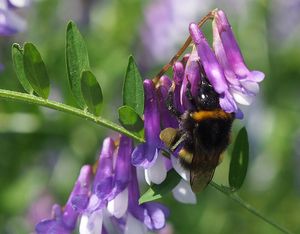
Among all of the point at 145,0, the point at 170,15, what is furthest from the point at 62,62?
the point at 170,15

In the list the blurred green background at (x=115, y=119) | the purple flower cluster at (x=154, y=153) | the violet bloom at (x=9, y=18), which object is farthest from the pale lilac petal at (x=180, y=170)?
the blurred green background at (x=115, y=119)

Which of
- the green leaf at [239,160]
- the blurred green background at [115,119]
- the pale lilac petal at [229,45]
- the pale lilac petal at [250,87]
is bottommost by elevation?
the blurred green background at [115,119]

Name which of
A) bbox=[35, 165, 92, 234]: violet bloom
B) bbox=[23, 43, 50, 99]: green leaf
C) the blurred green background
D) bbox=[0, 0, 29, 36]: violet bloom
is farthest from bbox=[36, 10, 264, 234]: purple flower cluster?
the blurred green background

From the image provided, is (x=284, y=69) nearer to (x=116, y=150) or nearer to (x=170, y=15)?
(x=170, y=15)

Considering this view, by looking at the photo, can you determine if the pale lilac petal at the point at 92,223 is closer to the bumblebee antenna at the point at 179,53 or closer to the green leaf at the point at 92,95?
the green leaf at the point at 92,95

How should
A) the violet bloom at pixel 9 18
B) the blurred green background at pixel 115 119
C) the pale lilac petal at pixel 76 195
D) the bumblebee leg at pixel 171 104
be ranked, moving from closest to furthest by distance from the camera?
the bumblebee leg at pixel 171 104 < the pale lilac petal at pixel 76 195 < the violet bloom at pixel 9 18 < the blurred green background at pixel 115 119

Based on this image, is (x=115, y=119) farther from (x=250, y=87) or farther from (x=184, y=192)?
(x=250, y=87)

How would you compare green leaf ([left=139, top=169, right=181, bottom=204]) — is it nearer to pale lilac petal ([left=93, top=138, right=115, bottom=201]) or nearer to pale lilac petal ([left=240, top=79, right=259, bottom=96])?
pale lilac petal ([left=93, top=138, right=115, bottom=201])
